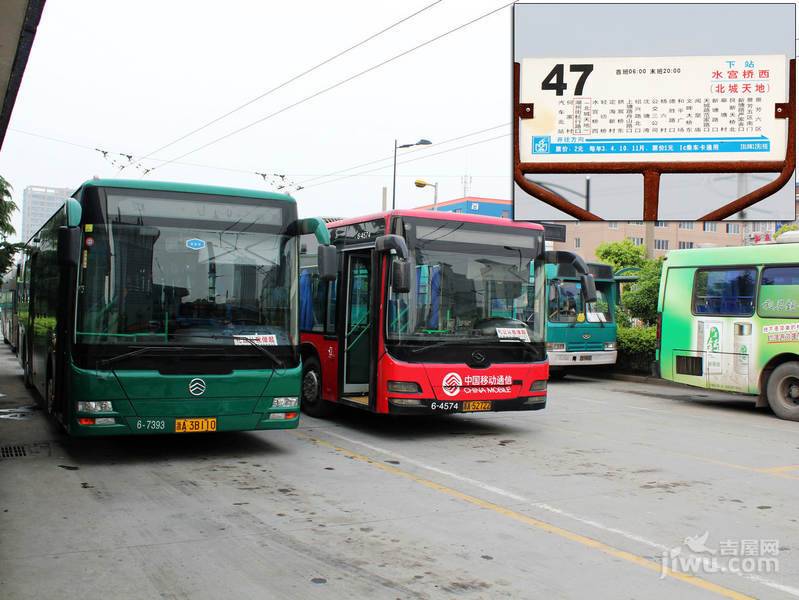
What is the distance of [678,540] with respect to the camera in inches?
227

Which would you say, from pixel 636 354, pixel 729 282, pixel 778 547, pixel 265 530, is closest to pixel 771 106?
pixel 729 282

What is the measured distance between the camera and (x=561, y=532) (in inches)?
234

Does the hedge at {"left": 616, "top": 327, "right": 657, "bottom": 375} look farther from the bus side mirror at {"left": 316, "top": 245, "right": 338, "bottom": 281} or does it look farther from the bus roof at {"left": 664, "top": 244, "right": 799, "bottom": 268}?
the bus side mirror at {"left": 316, "top": 245, "right": 338, "bottom": 281}

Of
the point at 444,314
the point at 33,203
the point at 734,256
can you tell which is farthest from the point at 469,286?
the point at 33,203

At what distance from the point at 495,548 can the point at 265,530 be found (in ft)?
5.58

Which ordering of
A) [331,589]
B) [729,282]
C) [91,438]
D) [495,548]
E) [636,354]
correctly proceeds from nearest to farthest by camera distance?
[331,589] → [495,548] → [91,438] → [729,282] → [636,354]

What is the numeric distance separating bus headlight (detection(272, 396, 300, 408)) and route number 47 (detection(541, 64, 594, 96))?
5.24 m

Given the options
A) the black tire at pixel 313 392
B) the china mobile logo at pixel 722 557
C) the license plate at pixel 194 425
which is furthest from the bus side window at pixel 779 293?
the license plate at pixel 194 425

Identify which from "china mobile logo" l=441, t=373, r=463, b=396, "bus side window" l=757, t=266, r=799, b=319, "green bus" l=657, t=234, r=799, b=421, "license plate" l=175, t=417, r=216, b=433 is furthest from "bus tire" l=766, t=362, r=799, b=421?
"license plate" l=175, t=417, r=216, b=433

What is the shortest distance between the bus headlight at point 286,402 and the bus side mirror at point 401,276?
1.76 metres

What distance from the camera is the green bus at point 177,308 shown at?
7.87 metres

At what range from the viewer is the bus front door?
10.7m

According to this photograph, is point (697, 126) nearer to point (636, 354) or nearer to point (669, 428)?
point (669, 428)

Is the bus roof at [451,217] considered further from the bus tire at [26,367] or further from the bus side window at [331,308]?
the bus tire at [26,367]
